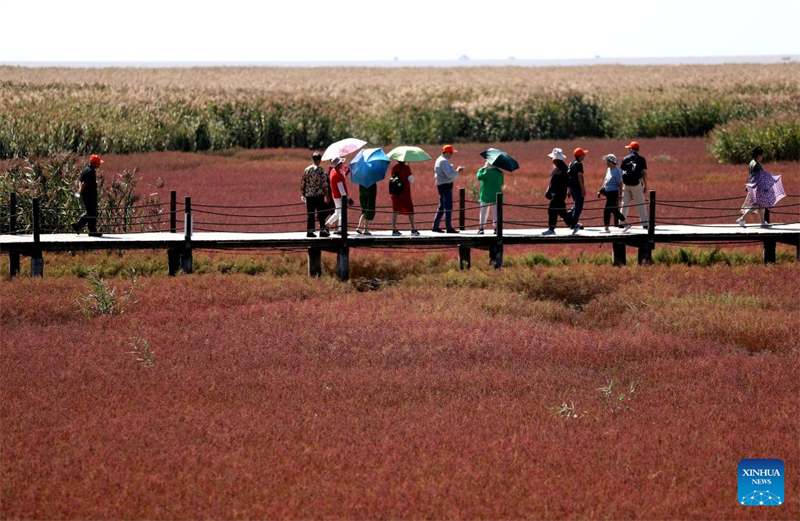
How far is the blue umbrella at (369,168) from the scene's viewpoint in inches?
833

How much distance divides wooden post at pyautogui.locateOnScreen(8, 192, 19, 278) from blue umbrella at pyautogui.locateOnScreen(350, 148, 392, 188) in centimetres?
611

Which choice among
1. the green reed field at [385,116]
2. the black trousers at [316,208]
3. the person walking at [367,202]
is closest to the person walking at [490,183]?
the person walking at [367,202]

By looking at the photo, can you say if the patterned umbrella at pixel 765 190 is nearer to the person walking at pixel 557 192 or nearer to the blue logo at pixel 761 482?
the person walking at pixel 557 192

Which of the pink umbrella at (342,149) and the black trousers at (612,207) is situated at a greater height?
the pink umbrella at (342,149)

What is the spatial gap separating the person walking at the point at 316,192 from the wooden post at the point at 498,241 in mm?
3005

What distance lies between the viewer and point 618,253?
73.4 feet

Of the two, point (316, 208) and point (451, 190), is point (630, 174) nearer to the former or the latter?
point (451, 190)

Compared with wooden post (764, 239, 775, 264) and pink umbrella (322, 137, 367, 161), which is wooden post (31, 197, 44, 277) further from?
wooden post (764, 239, 775, 264)

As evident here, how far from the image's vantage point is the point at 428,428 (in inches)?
472

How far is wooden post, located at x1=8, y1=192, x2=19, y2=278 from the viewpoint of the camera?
21.3 meters

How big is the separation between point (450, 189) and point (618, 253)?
3330 millimetres

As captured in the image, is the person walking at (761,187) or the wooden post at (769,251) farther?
the wooden post at (769,251)

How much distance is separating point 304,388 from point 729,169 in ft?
91.8

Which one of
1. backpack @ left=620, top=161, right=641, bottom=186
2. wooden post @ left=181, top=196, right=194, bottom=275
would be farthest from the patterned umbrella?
wooden post @ left=181, top=196, right=194, bottom=275
